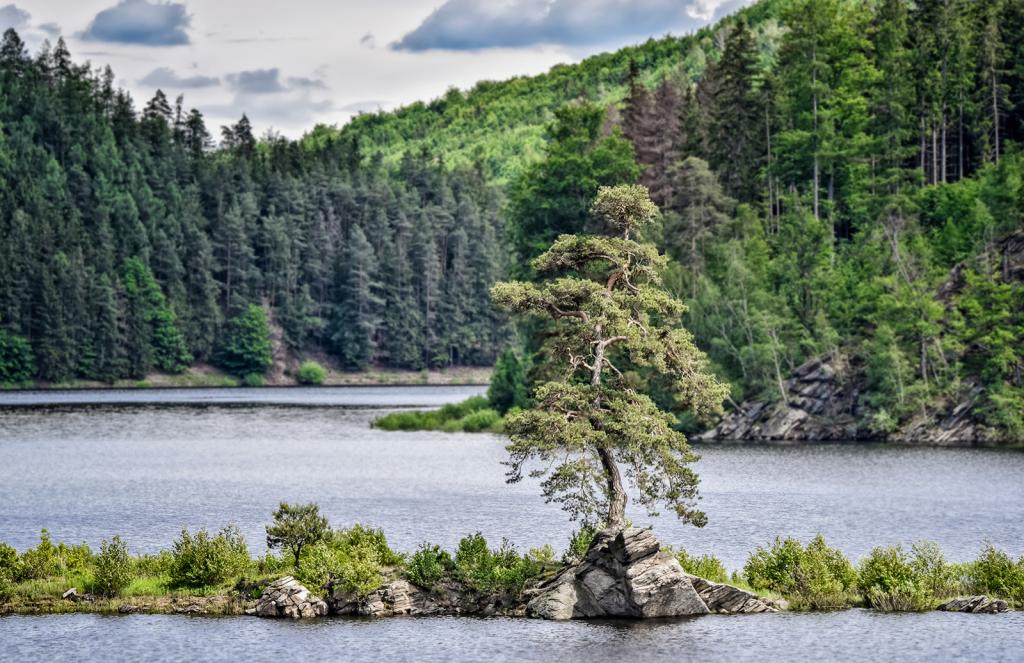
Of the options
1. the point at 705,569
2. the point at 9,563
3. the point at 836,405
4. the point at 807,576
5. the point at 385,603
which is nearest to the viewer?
the point at 385,603

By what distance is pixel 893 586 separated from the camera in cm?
3822

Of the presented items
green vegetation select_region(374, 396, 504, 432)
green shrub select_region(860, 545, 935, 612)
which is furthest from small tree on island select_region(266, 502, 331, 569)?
green vegetation select_region(374, 396, 504, 432)

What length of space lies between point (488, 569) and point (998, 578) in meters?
15.1

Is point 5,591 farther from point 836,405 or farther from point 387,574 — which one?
point 836,405

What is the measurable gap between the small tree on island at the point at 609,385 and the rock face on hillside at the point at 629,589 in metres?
1.27

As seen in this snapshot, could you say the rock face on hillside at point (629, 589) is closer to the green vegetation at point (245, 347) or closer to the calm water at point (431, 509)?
the calm water at point (431, 509)

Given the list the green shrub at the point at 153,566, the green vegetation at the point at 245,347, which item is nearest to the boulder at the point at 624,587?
the green shrub at the point at 153,566

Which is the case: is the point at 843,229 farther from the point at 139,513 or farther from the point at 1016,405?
the point at 139,513

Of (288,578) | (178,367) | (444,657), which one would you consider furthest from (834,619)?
(178,367)

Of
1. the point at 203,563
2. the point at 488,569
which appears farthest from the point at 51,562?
the point at 488,569

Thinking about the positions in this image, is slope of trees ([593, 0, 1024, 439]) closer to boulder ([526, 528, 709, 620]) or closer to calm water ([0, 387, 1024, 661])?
calm water ([0, 387, 1024, 661])

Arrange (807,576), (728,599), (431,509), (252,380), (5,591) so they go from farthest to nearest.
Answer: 1. (252,380)
2. (431,509)
3. (807,576)
4. (728,599)
5. (5,591)

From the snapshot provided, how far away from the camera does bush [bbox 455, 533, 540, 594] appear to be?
38.4m

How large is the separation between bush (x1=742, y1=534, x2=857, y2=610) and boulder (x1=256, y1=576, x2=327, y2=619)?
43.5ft
